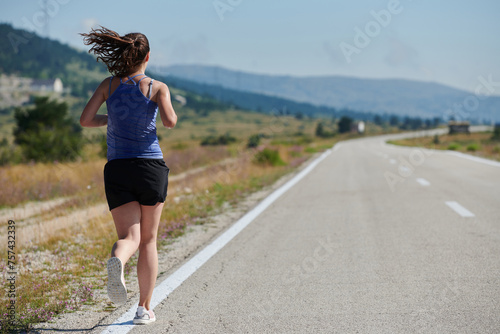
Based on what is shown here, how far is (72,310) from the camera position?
14.3 ft

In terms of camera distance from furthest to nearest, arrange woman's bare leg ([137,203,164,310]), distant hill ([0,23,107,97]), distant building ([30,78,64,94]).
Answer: distant hill ([0,23,107,97]) < distant building ([30,78,64,94]) < woman's bare leg ([137,203,164,310])

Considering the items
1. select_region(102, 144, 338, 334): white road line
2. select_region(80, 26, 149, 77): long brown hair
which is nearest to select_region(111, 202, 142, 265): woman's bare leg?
select_region(102, 144, 338, 334): white road line

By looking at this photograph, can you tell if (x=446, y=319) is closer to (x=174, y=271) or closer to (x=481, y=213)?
(x=174, y=271)

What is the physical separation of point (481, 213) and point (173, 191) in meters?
7.35

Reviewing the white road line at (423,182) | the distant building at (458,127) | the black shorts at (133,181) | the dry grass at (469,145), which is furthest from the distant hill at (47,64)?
the black shorts at (133,181)

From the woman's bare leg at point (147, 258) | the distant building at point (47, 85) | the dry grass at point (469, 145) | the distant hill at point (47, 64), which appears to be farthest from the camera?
the distant hill at point (47, 64)

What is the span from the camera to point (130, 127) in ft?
11.9

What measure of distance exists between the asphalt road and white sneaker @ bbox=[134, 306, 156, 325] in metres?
0.05

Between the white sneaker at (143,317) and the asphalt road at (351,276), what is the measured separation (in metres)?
0.05

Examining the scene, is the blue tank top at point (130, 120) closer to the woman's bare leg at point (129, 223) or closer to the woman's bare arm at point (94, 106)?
the woman's bare arm at point (94, 106)

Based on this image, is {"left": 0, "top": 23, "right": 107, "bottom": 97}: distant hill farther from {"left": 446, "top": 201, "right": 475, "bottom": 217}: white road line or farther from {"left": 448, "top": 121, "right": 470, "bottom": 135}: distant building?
{"left": 446, "top": 201, "right": 475, "bottom": 217}: white road line

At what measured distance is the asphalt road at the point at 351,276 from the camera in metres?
3.88

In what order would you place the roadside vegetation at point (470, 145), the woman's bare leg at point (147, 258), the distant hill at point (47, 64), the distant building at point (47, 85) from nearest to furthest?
the woman's bare leg at point (147, 258) < the roadside vegetation at point (470, 145) < the distant building at point (47, 85) < the distant hill at point (47, 64)

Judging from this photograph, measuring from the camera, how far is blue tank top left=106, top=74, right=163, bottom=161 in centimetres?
363
